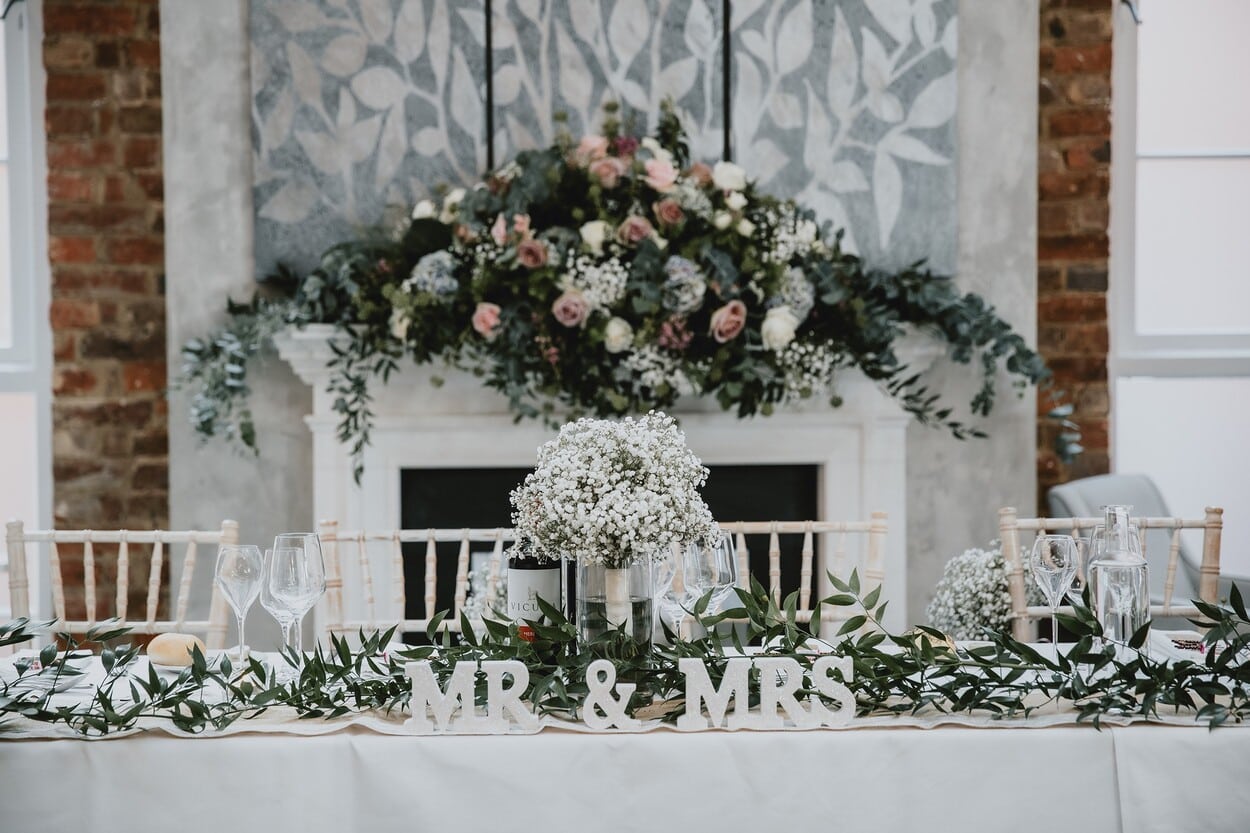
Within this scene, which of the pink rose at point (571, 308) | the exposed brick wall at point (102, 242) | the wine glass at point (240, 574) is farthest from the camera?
the exposed brick wall at point (102, 242)

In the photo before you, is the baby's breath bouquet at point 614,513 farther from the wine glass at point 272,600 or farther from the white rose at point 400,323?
the white rose at point 400,323

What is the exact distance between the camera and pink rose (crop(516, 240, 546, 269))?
261 cm

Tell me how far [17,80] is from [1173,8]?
3.51 metres

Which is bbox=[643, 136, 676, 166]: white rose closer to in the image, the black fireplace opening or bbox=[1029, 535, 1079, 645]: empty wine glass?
the black fireplace opening

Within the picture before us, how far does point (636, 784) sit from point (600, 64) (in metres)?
2.29

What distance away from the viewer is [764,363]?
2.68 m

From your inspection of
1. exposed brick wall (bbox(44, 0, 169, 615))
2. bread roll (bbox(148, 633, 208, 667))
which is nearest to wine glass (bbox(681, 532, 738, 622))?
bread roll (bbox(148, 633, 208, 667))

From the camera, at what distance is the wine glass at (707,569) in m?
1.35

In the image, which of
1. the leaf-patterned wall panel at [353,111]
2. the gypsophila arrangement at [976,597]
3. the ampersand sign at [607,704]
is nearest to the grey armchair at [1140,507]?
the gypsophila arrangement at [976,597]

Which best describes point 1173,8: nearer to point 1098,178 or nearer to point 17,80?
point 1098,178

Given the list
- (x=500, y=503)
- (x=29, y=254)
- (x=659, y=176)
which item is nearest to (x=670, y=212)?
(x=659, y=176)

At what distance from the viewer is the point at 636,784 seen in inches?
44.8

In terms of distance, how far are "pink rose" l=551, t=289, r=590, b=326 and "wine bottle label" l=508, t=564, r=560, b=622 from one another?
131 centimetres

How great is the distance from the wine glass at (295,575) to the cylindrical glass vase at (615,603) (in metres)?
0.35
